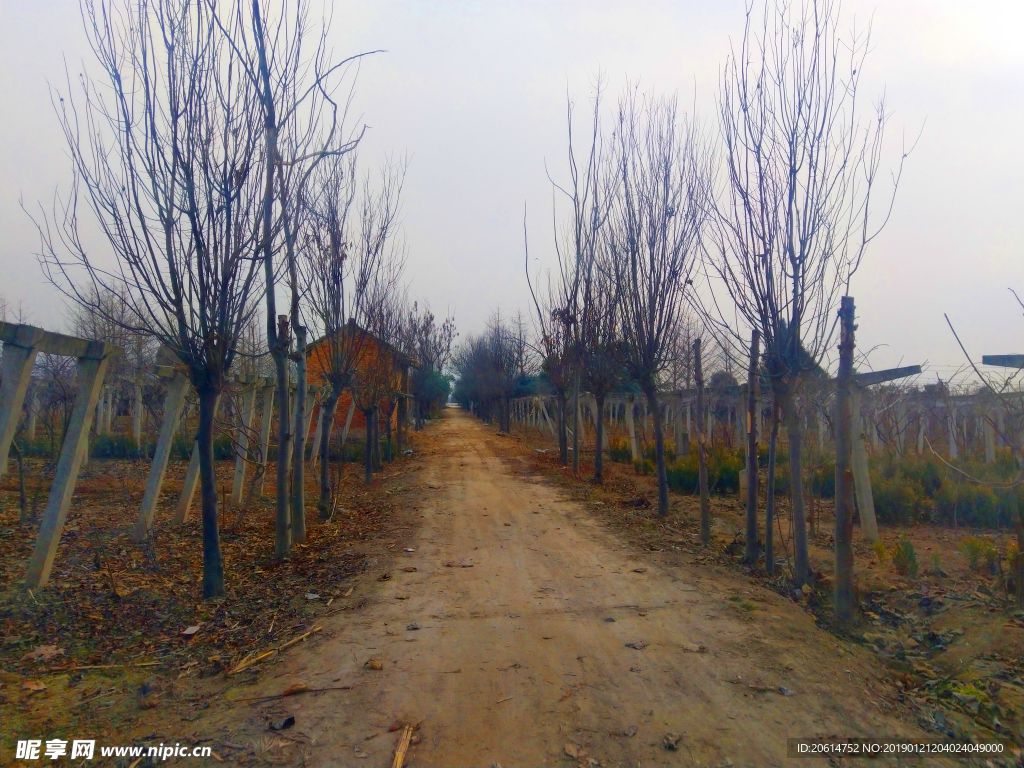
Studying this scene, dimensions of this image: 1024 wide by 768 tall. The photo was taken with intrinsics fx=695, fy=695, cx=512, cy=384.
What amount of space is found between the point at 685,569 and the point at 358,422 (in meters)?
22.8

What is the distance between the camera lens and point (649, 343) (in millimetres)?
10562

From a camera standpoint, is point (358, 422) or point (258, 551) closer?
point (258, 551)

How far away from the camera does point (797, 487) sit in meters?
6.38

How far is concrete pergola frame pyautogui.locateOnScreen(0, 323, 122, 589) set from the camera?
5.20m

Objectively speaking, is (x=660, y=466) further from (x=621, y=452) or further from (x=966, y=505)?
(x=621, y=452)

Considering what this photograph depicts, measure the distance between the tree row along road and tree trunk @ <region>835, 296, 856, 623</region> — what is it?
0.41 m

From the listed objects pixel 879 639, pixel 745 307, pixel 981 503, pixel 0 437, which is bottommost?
pixel 879 639

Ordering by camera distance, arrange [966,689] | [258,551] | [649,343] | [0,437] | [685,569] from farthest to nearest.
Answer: [649,343], [258,551], [685,569], [0,437], [966,689]

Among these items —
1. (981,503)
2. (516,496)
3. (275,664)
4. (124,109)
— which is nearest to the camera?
(275,664)

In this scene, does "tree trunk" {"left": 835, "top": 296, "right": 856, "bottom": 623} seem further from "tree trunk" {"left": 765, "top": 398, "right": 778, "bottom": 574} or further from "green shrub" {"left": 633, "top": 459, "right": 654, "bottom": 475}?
"green shrub" {"left": 633, "top": 459, "right": 654, "bottom": 475}

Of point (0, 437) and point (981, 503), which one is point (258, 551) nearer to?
point (0, 437)

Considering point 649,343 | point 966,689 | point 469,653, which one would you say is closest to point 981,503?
point 649,343

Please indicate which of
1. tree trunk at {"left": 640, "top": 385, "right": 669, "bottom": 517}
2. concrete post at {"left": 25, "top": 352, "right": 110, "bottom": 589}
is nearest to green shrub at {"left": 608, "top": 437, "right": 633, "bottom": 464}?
tree trunk at {"left": 640, "top": 385, "right": 669, "bottom": 517}

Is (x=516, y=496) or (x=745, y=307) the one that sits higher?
(x=745, y=307)
